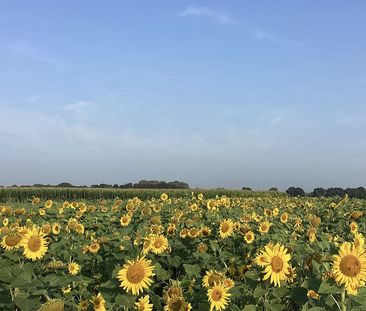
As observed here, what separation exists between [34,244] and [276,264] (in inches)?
82.4

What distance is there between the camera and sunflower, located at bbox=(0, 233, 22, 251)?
4.03 m

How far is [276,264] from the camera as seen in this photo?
3156mm

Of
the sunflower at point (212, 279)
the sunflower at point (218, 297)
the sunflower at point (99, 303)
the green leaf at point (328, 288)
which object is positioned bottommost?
the sunflower at point (99, 303)

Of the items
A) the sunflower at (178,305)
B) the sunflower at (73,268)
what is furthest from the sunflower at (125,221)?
the sunflower at (178,305)

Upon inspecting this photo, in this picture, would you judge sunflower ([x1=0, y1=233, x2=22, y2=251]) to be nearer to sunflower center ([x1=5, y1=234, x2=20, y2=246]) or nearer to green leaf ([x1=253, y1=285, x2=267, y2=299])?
sunflower center ([x1=5, y1=234, x2=20, y2=246])

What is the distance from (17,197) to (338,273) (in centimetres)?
4780

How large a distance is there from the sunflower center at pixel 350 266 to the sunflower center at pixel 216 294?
2.84ft

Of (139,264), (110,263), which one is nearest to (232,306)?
(139,264)

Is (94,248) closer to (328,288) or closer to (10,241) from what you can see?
(10,241)

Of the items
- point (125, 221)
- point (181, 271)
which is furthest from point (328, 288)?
point (125, 221)

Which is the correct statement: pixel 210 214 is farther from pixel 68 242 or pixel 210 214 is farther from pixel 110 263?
pixel 110 263

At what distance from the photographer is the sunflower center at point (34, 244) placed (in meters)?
4.05

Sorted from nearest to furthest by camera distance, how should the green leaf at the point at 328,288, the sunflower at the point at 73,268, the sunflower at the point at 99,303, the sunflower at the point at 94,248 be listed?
1. the green leaf at the point at 328,288
2. the sunflower at the point at 99,303
3. the sunflower at the point at 73,268
4. the sunflower at the point at 94,248

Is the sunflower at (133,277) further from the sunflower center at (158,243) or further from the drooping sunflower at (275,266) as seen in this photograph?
the sunflower center at (158,243)
